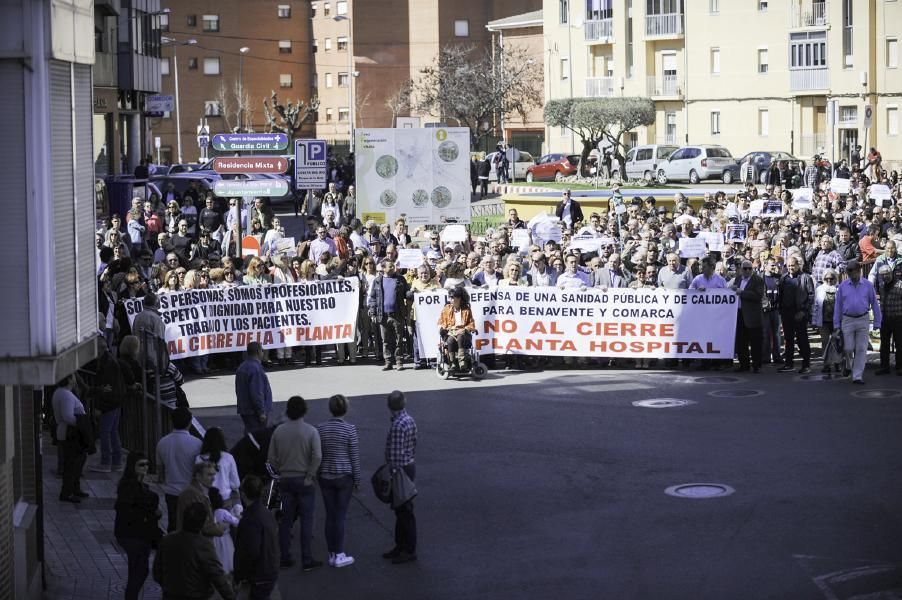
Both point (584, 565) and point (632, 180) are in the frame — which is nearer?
point (584, 565)

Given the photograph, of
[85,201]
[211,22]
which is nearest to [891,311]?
[85,201]

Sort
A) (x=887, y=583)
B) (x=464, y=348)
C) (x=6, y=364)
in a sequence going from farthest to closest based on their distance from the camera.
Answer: (x=464, y=348) < (x=887, y=583) < (x=6, y=364)

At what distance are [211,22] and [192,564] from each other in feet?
313

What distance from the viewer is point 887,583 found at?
12.1 meters

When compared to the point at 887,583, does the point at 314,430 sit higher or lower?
higher

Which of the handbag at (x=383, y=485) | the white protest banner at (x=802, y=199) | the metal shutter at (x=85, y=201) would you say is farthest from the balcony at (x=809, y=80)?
the metal shutter at (x=85, y=201)

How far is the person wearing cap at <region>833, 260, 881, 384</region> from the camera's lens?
21.6 meters

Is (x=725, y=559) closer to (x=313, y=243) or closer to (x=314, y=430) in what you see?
(x=314, y=430)

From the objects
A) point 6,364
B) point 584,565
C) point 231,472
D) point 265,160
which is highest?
point 265,160

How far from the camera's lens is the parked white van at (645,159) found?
214 feet

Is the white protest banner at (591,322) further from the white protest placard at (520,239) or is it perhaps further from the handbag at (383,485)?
the handbag at (383,485)

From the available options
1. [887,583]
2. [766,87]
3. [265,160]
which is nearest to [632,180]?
[766,87]

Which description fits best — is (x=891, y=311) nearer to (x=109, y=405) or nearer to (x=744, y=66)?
(x=109, y=405)

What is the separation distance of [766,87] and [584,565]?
64.5 m
